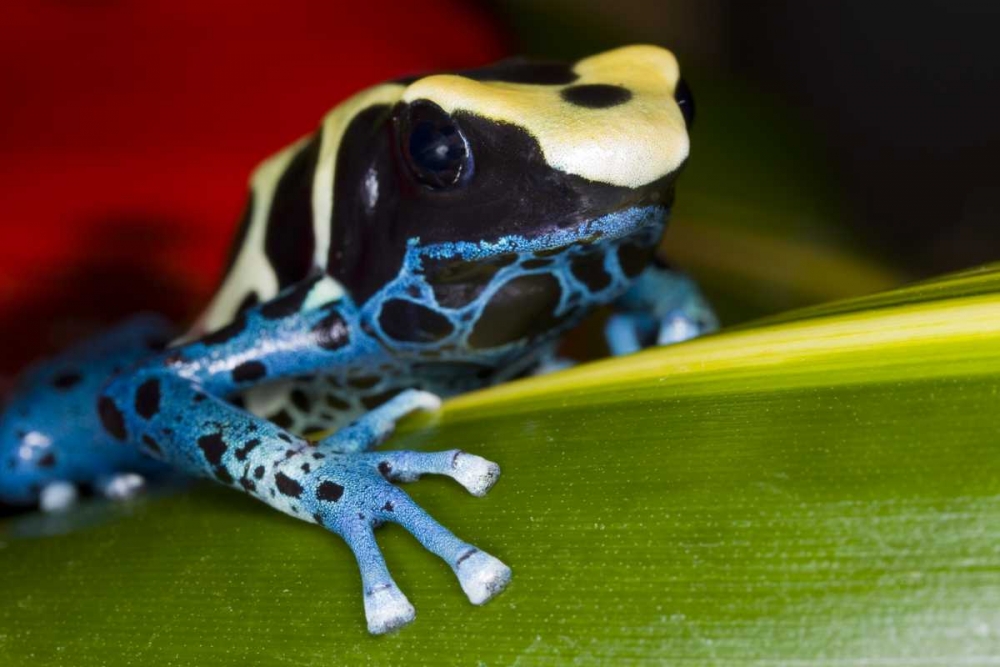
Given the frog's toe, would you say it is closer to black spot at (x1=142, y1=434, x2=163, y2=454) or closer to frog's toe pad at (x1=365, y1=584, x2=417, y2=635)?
frog's toe pad at (x1=365, y1=584, x2=417, y2=635)

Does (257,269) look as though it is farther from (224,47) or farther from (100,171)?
(224,47)

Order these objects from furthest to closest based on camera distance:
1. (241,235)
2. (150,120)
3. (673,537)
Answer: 1. (150,120)
2. (241,235)
3. (673,537)

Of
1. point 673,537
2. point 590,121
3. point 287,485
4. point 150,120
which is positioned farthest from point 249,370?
point 150,120

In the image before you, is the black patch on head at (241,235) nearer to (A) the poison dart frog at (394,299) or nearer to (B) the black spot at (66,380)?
(A) the poison dart frog at (394,299)

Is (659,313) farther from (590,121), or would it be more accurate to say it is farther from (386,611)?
(386,611)

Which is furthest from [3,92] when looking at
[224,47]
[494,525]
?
[494,525]

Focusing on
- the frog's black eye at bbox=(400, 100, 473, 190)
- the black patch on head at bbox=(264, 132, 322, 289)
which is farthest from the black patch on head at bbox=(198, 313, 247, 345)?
the frog's black eye at bbox=(400, 100, 473, 190)
